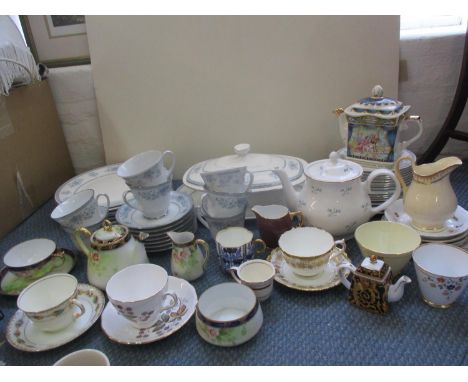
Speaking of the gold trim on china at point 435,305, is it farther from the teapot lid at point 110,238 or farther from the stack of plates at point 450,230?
the teapot lid at point 110,238

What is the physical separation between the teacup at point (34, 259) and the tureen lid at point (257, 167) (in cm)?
37

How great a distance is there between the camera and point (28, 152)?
1.24 meters

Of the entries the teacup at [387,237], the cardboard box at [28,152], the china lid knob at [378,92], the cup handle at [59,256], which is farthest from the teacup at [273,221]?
the cardboard box at [28,152]

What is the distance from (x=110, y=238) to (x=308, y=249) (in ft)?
1.39

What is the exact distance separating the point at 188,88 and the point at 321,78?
0.42 m

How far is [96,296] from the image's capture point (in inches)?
31.5

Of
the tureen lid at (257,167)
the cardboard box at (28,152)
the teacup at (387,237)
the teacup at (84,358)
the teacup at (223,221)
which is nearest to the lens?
the teacup at (84,358)

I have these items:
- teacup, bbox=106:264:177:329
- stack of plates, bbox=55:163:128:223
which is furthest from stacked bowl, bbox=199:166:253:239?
stack of plates, bbox=55:163:128:223

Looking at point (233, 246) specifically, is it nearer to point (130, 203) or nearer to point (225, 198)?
point (225, 198)

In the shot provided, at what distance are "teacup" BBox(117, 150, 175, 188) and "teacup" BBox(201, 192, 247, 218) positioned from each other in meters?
0.13

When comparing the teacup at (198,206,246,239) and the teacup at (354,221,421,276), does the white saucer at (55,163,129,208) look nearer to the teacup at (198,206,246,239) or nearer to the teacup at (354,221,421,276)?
the teacup at (198,206,246,239)

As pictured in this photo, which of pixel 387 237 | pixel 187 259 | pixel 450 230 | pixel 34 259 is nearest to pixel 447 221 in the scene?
pixel 450 230

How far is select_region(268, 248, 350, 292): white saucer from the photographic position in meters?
0.77

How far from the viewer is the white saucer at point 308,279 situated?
2.52ft
